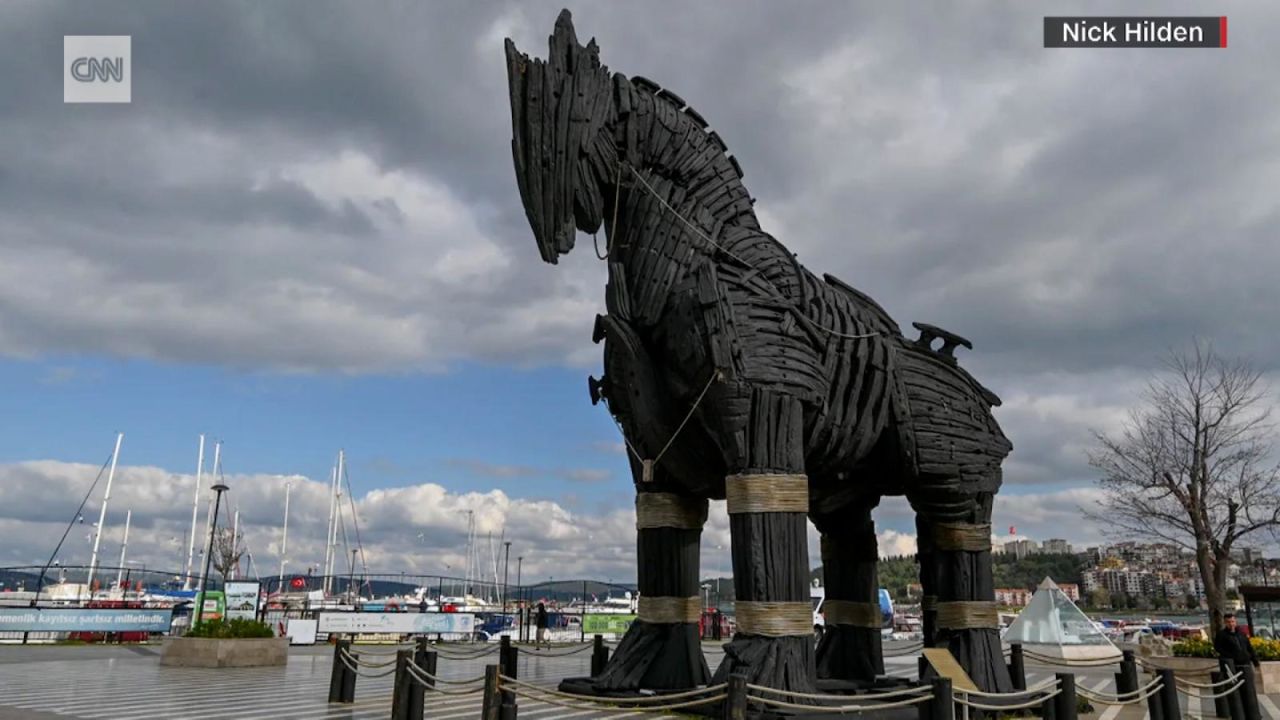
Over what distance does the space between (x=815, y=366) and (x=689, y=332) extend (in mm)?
1217

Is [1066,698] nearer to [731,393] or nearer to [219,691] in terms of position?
[731,393]

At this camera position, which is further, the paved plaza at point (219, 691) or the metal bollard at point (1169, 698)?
the paved plaza at point (219, 691)

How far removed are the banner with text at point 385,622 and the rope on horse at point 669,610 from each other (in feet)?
56.6

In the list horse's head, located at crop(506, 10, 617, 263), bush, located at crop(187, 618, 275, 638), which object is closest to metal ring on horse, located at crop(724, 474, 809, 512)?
horse's head, located at crop(506, 10, 617, 263)

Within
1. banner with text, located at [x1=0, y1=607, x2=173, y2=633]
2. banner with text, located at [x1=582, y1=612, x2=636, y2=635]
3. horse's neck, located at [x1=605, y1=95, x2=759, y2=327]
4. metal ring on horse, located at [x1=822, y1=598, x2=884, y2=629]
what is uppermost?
horse's neck, located at [x1=605, y1=95, x2=759, y2=327]

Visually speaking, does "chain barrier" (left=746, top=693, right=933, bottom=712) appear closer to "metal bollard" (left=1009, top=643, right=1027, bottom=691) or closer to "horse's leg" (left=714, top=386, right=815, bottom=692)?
"horse's leg" (left=714, top=386, right=815, bottom=692)

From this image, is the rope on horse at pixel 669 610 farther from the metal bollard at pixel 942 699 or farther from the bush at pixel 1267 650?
the bush at pixel 1267 650

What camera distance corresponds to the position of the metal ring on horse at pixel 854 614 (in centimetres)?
926

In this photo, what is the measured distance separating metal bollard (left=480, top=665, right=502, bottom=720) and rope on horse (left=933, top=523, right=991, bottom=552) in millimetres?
4823

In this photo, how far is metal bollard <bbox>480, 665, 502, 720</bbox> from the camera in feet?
18.5

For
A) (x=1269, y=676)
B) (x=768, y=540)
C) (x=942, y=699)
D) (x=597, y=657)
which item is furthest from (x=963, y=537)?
(x=1269, y=676)

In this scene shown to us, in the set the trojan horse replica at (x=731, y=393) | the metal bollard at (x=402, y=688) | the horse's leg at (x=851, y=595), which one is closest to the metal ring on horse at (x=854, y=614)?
the horse's leg at (x=851, y=595)

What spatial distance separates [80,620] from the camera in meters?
20.7

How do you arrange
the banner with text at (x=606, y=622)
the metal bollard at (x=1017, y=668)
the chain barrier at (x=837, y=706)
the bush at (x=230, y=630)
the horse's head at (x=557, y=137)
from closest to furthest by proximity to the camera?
the chain barrier at (x=837, y=706)
the horse's head at (x=557, y=137)
the metal bollard at (x=1017, y=668)
the bush at (x=230, y=630)
the banner with text at (x=606, y=622)
